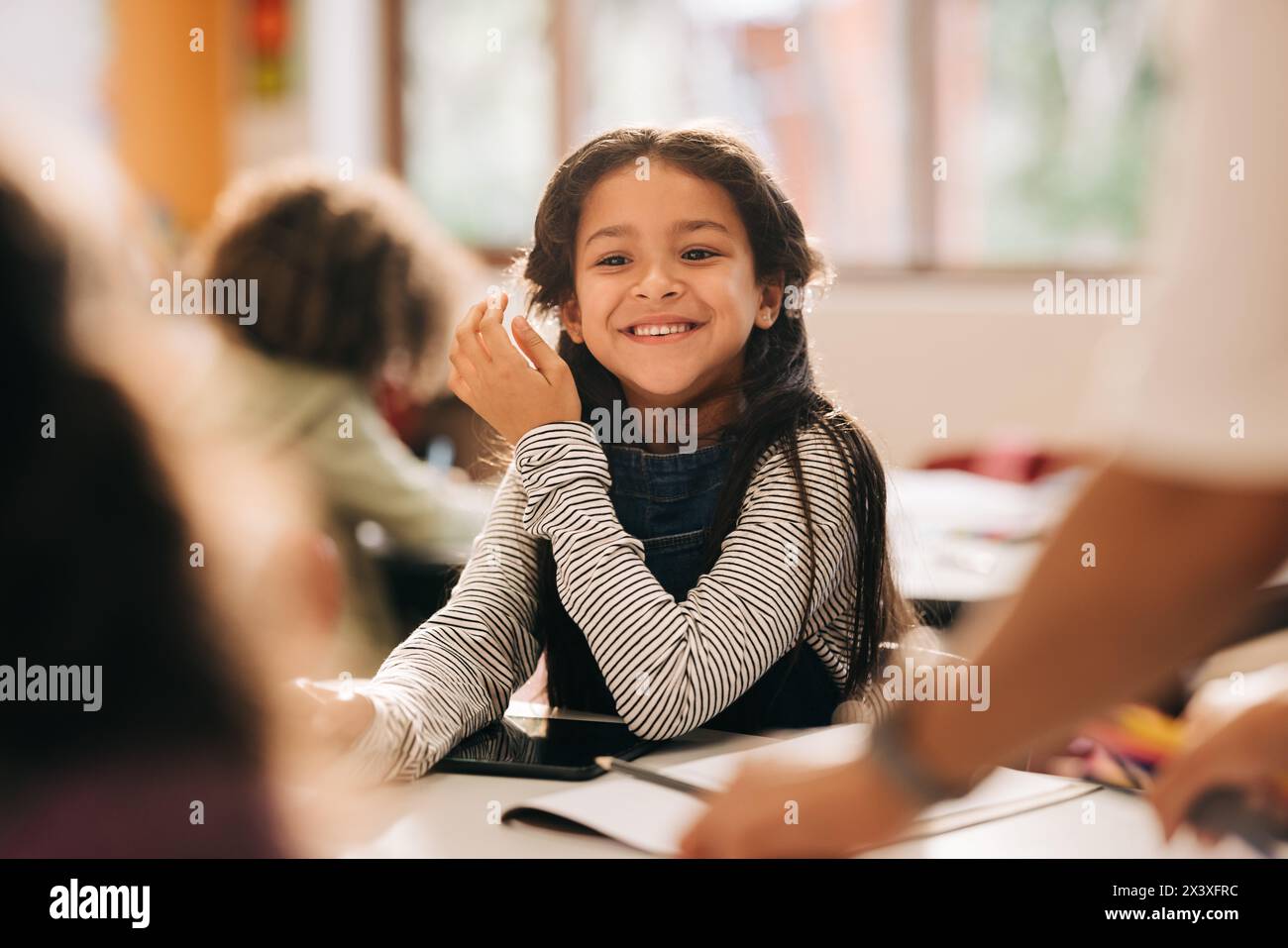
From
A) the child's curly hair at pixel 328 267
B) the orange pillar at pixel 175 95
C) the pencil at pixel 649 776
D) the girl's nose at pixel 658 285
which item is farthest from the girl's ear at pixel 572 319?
the orange pillar at pixel 175 95

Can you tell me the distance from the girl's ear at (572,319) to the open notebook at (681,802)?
1.73 feet

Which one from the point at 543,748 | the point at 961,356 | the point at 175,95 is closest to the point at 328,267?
the point at 543,748

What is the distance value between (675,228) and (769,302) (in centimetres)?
13

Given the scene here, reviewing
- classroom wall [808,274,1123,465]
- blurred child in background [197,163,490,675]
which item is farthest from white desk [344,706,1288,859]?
classroom wall [808,274,1123,465]

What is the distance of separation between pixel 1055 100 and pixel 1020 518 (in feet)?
7.49

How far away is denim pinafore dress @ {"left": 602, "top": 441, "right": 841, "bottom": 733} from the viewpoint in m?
1.16

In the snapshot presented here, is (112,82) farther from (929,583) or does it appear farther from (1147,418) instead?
(1147,418)

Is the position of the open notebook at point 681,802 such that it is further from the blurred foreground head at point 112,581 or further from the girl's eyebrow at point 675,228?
the girl's eyebrow at point 675,228

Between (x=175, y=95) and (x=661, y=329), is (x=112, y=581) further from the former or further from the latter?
(x=175, y=95)

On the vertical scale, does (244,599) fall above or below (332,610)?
above

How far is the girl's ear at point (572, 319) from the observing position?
1.29 metres

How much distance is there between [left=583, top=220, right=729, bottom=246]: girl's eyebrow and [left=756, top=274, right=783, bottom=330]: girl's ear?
0.27ft

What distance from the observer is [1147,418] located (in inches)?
18.1
